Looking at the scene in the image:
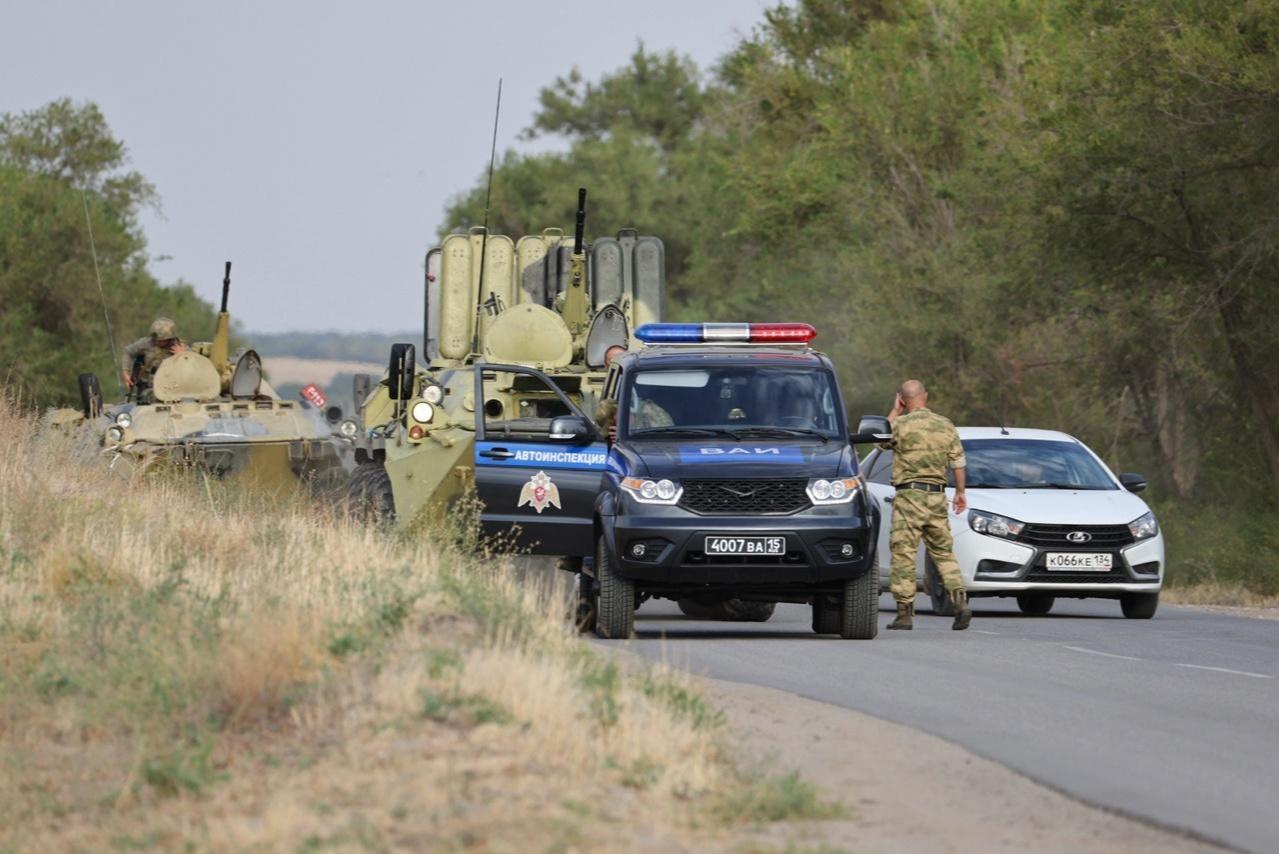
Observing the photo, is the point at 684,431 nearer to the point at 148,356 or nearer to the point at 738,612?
the point at 738,612

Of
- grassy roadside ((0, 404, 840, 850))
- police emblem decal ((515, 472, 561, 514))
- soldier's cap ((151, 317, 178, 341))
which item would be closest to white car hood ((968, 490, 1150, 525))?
police emblem decal ((515, 472, 561, 514))

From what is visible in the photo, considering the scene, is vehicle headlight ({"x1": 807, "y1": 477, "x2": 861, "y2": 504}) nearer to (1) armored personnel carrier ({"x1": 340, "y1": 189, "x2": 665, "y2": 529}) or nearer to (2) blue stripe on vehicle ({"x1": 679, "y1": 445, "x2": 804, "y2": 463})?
(2) blue stripe on vehicle ({"x1": 679, "y1": 445, "x2": 804, "y2": 463})

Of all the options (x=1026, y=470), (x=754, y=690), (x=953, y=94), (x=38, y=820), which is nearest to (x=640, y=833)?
(x=38, y=820)

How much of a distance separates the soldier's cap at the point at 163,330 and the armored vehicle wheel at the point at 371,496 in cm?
522

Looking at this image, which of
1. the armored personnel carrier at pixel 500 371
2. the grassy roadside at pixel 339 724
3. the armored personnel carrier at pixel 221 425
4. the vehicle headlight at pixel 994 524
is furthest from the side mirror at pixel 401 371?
the grassy roadside at pixel 339 724

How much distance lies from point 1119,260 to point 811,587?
53.7ft

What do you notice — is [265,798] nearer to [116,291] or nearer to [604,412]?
[604,412]

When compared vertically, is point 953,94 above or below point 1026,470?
above

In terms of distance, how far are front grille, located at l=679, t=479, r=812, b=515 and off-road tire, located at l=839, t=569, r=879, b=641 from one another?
923 millimetres

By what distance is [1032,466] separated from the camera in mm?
23250

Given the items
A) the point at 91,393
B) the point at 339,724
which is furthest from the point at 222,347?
the point at 339,724

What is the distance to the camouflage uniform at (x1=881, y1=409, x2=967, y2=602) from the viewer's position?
19.6 metres

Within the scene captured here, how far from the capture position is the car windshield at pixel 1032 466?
22.9m

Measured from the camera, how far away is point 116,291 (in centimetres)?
6247
